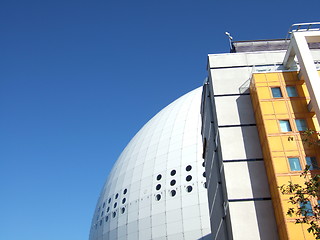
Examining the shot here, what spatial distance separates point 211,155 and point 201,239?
373 inches

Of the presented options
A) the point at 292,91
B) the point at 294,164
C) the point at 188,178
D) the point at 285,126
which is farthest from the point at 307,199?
the point at 188,178

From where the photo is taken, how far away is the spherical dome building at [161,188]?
32.7 metres

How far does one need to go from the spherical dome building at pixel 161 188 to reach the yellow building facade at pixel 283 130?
1348cm

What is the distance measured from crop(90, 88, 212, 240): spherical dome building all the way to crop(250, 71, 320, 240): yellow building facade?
44.2ft

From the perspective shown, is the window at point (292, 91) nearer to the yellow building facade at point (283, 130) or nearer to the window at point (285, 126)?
the yellow building facade at point (283, 130)

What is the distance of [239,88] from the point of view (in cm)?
2283

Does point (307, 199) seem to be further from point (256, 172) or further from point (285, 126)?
point (285, 126)

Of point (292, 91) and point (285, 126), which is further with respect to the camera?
point (292, 91)

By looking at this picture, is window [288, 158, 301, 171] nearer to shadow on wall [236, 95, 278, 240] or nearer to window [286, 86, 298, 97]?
shadow on wall [236, 95, 278, 240]

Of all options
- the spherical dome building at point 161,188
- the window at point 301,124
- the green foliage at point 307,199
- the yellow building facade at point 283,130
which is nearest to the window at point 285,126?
the yellow building facade at point 283,130

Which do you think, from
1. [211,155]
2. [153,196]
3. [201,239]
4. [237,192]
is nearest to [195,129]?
[153,196]

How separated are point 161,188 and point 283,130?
1687 cm

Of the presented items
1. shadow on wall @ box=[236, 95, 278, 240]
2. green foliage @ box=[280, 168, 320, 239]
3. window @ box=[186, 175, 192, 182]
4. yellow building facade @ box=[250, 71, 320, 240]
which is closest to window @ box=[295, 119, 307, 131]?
yellow building facade @ box=[250, 71, 320, 240]

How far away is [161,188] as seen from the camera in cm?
3475
